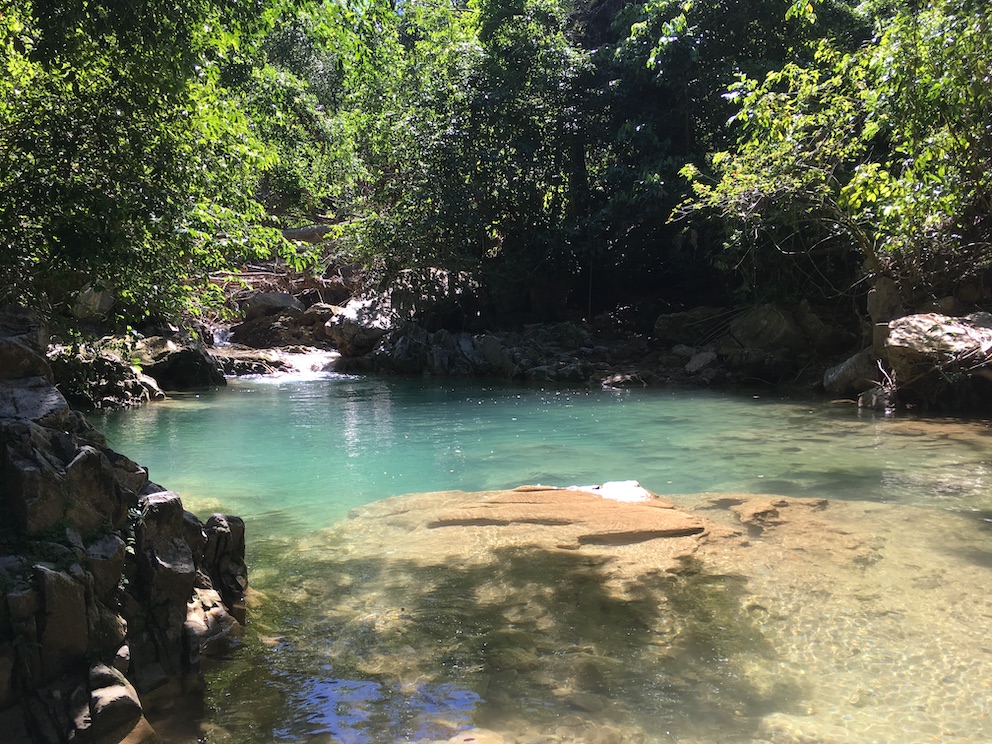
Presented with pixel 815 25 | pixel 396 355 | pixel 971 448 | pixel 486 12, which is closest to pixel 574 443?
pixel 971 448

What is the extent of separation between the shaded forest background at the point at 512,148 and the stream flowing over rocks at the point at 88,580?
1719mm

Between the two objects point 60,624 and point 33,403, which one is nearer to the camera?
point 60,624

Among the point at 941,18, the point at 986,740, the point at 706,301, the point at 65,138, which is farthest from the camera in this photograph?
the point at 706,301

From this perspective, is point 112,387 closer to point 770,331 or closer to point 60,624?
point 60,624

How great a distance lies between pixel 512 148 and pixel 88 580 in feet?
60.6

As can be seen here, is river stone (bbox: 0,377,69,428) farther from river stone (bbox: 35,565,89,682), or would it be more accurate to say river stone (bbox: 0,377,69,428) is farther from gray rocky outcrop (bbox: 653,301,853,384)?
gray rocky outcrop (bbox: 653,301,853,384)

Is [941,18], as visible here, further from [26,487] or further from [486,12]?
[486,12]

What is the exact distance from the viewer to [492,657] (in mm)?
3828

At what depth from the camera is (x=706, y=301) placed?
2183cm

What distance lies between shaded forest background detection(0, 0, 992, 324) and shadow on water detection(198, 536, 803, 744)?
3.00 m

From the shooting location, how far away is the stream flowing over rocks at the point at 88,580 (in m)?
2.90

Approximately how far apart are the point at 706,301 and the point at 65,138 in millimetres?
18708

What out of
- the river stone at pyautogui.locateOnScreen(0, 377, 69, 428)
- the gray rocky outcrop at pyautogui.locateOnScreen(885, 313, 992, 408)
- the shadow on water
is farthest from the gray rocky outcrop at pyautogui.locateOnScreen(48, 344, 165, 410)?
the gray rocky outcrop at pyautogui.locateOnScreen(885, 313, 992, 408)

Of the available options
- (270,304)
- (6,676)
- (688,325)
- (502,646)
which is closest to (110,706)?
(6,676)
